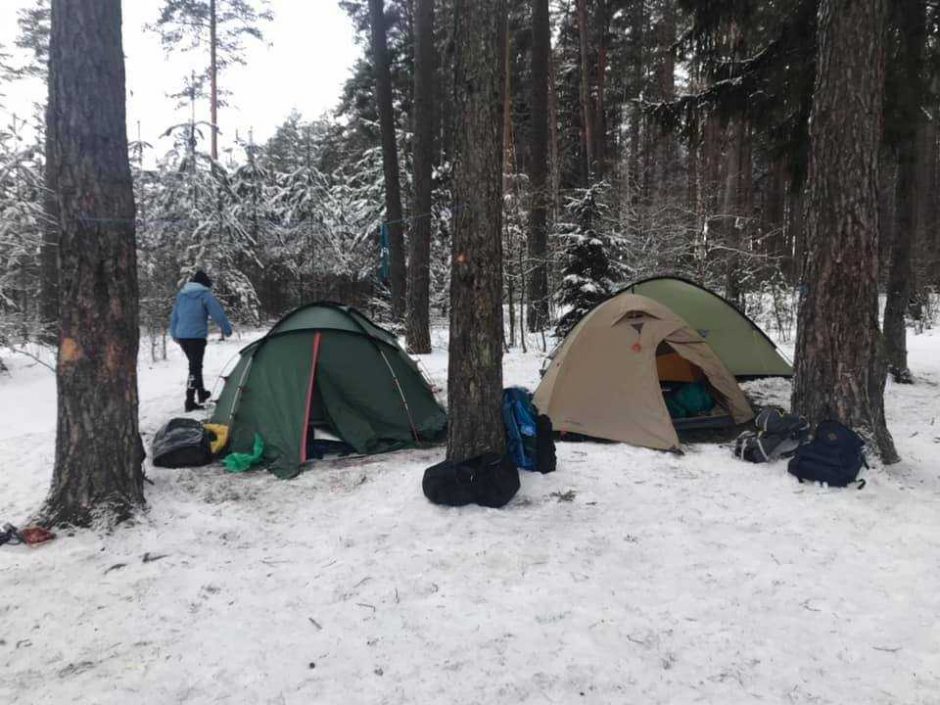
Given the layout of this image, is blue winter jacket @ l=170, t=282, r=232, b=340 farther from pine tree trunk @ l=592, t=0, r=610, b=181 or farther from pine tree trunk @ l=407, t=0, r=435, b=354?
pine tree trunk @ l=592, t=0, r=610, b=181

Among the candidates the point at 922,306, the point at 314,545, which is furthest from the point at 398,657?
the point at 922,306

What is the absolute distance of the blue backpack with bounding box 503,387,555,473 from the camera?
A: 15.1ft

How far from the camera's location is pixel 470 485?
3979 mm

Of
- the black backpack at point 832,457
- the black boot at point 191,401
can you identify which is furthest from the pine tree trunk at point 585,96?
the black backpack at point 832,457

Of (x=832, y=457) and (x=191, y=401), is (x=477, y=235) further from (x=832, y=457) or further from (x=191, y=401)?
(x=191, y=401)

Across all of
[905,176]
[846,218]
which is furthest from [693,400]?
[905,176]

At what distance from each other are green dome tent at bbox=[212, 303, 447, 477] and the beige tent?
1.31 metres

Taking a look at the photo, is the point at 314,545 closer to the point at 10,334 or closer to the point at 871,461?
the point at 871,461

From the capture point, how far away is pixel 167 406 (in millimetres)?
7145

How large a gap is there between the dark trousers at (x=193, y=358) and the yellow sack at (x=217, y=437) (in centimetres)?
181

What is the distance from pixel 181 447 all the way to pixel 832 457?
516 cm

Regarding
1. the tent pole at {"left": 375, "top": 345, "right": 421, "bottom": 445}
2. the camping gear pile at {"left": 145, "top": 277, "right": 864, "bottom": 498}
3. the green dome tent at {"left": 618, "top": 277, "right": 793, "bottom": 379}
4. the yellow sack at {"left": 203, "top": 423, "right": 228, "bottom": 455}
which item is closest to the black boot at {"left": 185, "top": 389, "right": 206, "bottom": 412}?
the camping gear pile at {"left": 145, "top": 277, "right": 864, "bottom": 498}

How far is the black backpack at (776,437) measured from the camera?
4.80m

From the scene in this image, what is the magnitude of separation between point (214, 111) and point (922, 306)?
20.4 meters
